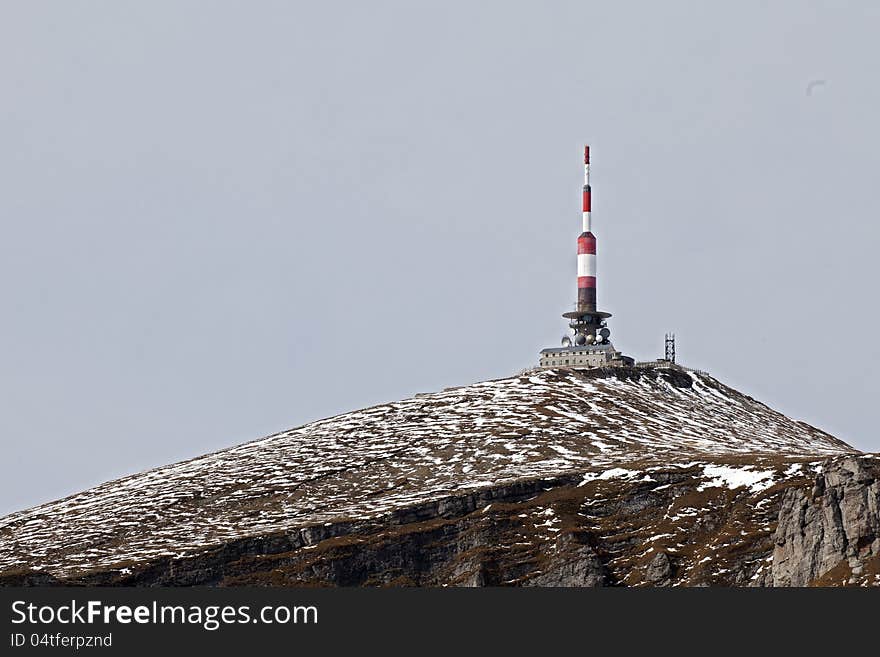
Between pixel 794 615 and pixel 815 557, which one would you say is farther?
pixel 815 557

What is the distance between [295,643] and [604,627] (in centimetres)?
1719

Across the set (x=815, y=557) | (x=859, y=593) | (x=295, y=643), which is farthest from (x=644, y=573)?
(x=295, y=643)

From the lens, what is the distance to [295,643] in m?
91.4

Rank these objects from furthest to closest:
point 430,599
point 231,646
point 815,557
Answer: point 815,557 < point 430,599 < point 231,646

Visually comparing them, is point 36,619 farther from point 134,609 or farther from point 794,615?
point 794,615

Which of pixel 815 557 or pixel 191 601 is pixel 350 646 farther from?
pixel 815 557

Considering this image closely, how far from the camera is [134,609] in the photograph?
94.2 metres

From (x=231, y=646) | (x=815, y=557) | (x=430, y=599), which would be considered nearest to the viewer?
(x=231, y=646)

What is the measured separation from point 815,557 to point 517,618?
10373 cm

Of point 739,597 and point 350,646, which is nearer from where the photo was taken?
point 350,646

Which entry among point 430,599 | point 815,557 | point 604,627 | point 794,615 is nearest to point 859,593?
point 794,615

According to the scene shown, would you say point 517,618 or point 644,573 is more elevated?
point 644,573

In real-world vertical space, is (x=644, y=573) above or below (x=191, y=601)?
above

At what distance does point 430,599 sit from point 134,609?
17.0m
